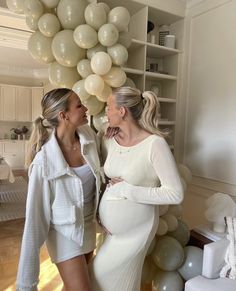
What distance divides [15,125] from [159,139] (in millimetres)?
7368

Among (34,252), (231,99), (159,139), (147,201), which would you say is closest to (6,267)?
(34,252)

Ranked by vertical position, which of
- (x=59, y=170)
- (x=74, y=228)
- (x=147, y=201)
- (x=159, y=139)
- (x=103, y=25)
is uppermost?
(x=103, y=25)

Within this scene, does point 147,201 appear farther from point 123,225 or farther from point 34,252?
point 34,252

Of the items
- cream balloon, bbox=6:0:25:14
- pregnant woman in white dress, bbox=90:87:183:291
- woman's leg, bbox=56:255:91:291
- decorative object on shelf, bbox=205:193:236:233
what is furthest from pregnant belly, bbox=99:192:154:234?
cream balloon, bbox=6:0:25:14

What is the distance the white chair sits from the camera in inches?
60.1

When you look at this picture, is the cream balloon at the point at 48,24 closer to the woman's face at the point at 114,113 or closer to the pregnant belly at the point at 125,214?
the woman's face at the point at 114,113

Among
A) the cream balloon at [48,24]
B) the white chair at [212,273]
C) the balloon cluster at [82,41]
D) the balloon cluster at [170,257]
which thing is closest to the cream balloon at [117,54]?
the balloon cluster at [82,41]

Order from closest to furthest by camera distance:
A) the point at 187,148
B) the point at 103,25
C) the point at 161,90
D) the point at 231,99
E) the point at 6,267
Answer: the point at 103,25
the point at 231,99
the point at 6,267
the point at 187,148
the point at 161,90

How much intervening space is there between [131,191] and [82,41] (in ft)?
3.44

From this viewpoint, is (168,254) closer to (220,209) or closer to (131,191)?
(220,209)

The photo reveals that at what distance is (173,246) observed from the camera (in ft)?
5.78

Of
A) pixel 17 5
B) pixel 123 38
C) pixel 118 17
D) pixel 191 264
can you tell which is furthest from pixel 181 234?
pixel 17 5

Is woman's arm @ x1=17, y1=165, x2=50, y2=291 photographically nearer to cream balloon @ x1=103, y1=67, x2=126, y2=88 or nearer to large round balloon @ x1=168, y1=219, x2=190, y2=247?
cream balloon @ x1=103, y1=67, x2=126, y2=88

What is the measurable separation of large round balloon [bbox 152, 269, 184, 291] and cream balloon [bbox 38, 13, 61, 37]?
1881 millimetres
